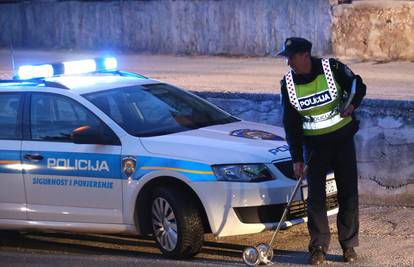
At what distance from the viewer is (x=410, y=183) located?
8039 millimetres

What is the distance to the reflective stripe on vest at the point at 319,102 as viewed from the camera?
6043mm

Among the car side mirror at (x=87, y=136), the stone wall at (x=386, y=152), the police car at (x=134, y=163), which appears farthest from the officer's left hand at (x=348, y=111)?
the stone wall at (x=386, y=152)

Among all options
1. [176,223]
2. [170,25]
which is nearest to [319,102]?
[176,223]

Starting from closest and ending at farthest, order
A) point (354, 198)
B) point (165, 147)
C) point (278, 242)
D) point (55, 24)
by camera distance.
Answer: point (354, 198) < point (165, 147) < point (278, 242) < point (55, 24)

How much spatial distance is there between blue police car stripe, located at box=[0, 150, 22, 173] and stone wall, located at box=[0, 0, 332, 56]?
13.0 metres

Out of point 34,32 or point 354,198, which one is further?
point 34,32

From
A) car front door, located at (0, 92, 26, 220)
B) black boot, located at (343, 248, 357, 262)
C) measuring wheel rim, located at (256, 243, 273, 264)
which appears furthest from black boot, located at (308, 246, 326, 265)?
car front door, located at (0, 92, 26, 220)

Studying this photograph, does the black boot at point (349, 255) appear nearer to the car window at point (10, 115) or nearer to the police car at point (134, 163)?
the police car at point (134, 163)

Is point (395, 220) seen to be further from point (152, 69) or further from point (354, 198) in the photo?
point (152, 69)

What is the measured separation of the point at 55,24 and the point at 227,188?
19334 mm

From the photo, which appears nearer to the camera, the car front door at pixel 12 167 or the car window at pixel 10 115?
the car front door at pixel 12 167

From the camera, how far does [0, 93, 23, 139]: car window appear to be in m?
7.46

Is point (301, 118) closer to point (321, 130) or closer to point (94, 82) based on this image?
point (321, 130)

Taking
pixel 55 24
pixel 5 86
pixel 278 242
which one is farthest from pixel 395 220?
pixel 55 24
